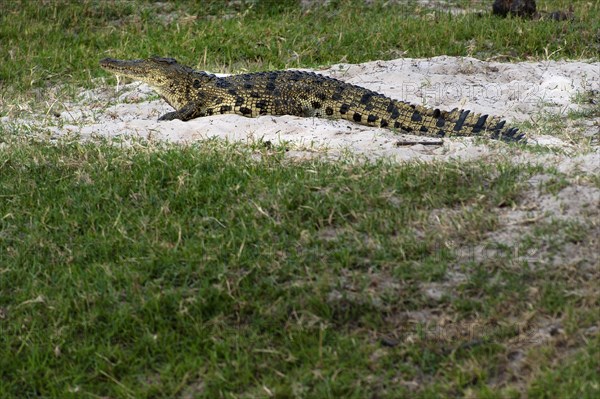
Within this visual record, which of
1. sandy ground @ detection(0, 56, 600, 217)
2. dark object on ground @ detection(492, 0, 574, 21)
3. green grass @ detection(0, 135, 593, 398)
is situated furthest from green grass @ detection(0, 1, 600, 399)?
dark object on ground @ detection(492, 0, 574, 21)

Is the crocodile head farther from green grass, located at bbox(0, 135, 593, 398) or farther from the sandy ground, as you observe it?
green grass, located at bbox(0, 135, 593, 398)

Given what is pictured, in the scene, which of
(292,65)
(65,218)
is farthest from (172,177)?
(292,65)

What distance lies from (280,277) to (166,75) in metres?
3.79

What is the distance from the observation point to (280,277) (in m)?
5.46

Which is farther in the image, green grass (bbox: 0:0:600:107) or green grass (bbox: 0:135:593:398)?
green grass (bbox: 0:0:600:107)

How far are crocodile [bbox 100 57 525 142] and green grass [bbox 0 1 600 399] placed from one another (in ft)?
4.12

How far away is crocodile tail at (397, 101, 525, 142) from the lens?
7320 millimetres

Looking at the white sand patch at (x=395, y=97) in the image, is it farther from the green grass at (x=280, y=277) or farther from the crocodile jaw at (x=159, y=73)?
the green grass at (x=280, y=277)

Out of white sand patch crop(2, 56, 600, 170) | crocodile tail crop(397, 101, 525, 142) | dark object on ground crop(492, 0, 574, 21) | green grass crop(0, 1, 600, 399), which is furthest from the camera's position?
dark object on ground crop(492, 0, 574, 21)

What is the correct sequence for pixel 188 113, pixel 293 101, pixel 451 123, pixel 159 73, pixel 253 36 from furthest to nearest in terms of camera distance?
pixel 253 36, pixel 159 73, pixel 188 113, pixel 293 101, pixel 451 123

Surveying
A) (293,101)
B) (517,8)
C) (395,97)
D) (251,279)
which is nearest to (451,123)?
(395,97)

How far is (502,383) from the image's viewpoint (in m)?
4.68

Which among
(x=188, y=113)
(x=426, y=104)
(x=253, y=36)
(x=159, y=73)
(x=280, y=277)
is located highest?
(x=280, y=277)

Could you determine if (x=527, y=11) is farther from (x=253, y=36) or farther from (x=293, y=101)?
(x=293, y=101)
